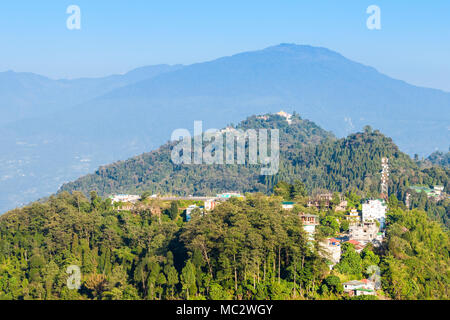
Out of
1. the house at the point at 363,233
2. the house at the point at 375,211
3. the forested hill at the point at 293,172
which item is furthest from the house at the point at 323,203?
the forested hill at the point at 293,172

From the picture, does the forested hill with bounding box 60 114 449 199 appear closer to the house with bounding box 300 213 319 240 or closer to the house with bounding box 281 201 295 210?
the house with bounding box 281 201 295 210

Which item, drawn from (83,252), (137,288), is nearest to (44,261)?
(83,252)

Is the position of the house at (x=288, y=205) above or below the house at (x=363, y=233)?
above

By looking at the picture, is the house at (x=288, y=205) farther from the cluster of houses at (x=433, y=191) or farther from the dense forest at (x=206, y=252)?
the cluster of houses at (x=433, y=191)

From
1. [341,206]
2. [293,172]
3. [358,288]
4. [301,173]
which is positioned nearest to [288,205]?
[341,206]

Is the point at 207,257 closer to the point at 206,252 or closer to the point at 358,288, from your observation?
the point at 206,252
